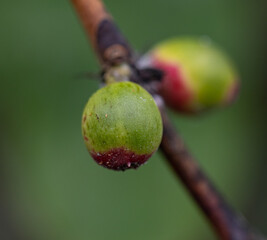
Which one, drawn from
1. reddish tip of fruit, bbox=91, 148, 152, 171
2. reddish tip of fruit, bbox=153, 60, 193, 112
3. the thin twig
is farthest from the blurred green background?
reddish tip of fruit, bbox=91, 148, 152, 171

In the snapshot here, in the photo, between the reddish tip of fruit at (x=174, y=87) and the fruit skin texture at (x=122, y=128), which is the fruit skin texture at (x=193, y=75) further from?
the fruit skin texture at (x=122, y=128)

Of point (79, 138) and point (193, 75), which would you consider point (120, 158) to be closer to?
point (193, 75)

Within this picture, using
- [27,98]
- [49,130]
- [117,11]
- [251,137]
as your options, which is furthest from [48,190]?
[251,137]

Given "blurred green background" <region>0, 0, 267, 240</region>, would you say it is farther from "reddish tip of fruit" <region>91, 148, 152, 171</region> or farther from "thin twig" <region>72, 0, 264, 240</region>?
"reddish tip of fruit" <region>91, 148, 152, 171</region>

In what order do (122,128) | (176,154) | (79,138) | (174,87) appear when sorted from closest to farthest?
(122,128)
(176,154)
(174,87)
(79,138)

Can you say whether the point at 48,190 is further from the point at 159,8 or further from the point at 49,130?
the point at 159,8

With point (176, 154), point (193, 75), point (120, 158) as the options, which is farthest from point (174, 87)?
point (120, 158)

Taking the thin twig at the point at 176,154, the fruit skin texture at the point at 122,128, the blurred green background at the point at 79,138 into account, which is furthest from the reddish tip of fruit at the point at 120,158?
the blurred green background at the point at 79,138
